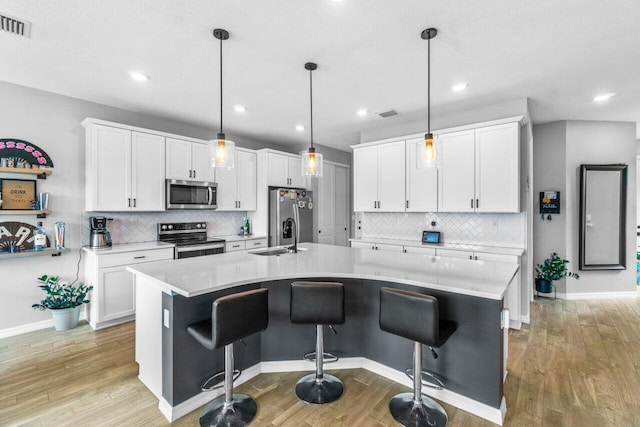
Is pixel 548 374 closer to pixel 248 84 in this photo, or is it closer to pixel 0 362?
pixel 248 84

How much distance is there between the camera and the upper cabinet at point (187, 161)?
426cm

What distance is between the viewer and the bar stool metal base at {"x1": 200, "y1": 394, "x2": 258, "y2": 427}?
198 centimetres

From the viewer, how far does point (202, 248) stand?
4.25m

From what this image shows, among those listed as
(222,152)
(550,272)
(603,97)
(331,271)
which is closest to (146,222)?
(222,152)

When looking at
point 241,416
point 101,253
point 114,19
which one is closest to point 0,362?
point 101,253

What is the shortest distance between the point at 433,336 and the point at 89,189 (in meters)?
4.02

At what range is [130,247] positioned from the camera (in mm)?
3711

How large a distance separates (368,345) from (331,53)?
2.56 m

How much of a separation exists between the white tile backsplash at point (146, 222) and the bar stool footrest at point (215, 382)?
2.70m

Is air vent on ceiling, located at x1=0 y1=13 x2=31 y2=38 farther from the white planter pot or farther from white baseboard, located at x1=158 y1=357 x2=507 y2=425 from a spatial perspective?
white baseboard, located at x1=158 y1=357 x2=507 y2=425

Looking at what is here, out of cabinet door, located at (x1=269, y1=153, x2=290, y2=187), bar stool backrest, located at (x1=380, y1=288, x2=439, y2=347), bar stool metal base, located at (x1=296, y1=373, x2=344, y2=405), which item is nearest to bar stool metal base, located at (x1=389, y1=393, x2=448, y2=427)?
bar stool metal base, located at (x1=296, y1=373, x2=344, y2=405)

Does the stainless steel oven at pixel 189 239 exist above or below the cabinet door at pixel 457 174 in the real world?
below

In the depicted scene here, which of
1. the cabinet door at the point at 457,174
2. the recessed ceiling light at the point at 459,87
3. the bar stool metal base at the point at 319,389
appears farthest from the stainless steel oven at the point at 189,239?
the recessed ceiling light at the point at 459,87

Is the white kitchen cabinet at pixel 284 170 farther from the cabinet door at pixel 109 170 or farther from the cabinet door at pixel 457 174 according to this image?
the cabinet door at pixel 457 174
